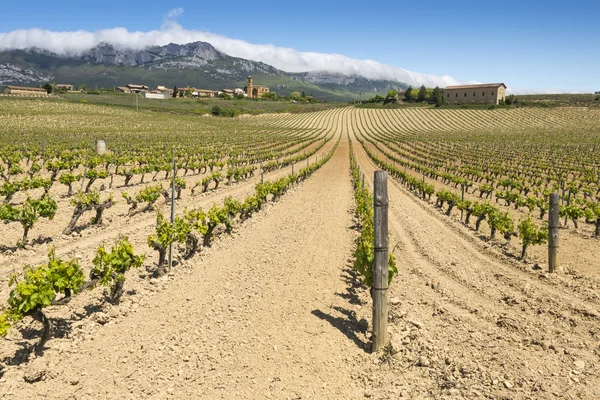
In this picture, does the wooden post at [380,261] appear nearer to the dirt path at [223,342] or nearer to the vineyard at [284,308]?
the vineyard at [284,308]

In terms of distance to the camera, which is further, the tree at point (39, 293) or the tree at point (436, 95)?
the tree at point (436, 95)

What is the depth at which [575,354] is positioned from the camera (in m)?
6.69

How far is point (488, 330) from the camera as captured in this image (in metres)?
7.70

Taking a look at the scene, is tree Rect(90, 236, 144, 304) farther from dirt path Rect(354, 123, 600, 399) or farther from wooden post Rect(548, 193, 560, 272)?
wooden post Rect(548, 193, 560, 272)

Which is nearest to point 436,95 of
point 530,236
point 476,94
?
point 476,94

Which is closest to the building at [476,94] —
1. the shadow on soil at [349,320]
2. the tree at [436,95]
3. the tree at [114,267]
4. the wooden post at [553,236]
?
the tree at [436,95]

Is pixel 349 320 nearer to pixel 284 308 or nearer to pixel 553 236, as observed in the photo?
pixel 284 308

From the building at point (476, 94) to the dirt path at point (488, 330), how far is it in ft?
469

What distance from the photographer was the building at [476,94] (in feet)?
449

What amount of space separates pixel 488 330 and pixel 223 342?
5.05 m

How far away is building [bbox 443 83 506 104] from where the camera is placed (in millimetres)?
136750

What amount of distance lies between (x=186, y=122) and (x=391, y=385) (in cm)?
9577

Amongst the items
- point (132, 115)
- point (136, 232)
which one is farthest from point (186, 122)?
point (136, 232)

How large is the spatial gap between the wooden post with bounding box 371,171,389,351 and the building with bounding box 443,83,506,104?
148414 mm
